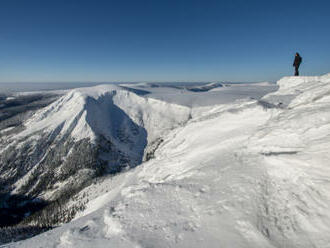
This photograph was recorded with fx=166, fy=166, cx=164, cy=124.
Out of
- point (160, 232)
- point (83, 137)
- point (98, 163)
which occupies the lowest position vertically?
point (98, 163)

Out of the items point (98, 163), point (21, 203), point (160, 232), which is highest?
point (160, 232)

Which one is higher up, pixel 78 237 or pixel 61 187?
pixel 78 237

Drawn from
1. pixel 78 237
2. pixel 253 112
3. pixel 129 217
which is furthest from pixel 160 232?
pixel 253 112

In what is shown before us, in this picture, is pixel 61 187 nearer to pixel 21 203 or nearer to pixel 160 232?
pixel 21 203

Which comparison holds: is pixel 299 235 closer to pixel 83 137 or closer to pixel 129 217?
pixel 129 217

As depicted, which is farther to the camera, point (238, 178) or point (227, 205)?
point (238, 178)

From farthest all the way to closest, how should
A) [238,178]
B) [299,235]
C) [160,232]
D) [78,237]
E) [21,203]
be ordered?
[21,203] → [238,178] → [78,237] → [160,232] → [299,235]

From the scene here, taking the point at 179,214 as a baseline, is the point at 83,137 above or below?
below

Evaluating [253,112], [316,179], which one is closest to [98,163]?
[253,112]

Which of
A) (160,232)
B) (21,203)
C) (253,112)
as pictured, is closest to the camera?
(160,232)
